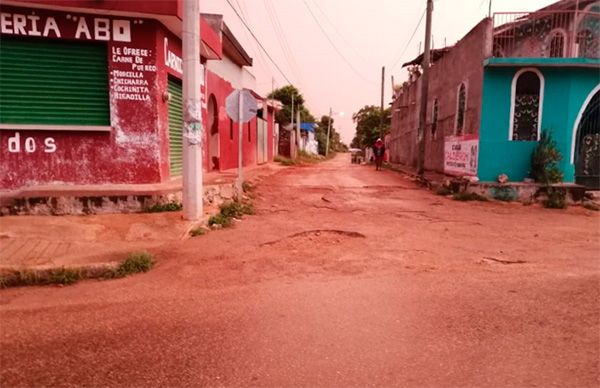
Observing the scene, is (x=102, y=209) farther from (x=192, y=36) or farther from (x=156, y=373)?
(x=156, y=373)

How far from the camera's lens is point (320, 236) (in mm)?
7098

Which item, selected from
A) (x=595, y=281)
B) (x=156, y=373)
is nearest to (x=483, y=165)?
(x=595, y=281)

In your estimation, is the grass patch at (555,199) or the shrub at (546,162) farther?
the shrub at (546,162)

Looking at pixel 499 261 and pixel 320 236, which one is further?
pixel 320 236

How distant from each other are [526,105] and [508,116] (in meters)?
0.58

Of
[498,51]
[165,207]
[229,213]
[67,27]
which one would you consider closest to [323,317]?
[165,207]

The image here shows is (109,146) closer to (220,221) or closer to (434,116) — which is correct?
(220,221)

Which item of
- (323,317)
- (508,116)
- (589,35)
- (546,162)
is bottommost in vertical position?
(323,317)

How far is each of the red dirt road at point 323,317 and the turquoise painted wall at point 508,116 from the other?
5.55 m

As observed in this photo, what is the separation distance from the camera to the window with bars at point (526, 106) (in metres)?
12.2

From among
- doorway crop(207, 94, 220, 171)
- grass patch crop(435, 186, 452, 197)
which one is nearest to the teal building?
grass patch crop(435, 186, 452, 197)

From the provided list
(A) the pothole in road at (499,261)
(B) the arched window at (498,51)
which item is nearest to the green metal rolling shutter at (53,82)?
(A) the pothole in road at (499,261)

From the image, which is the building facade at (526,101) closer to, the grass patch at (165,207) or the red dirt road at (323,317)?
the red dirt road at (323,317)

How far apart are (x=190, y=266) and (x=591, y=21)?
1436 cm
